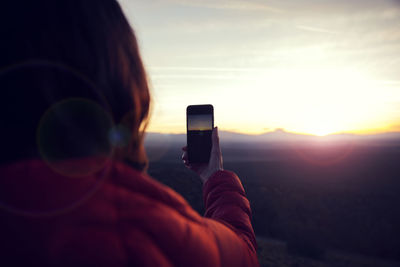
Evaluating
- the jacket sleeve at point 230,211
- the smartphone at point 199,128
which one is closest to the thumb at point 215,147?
the smartphone at point 199,128

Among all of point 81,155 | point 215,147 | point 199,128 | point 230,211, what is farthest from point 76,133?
point 199,128

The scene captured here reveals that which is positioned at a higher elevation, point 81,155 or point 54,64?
point 54,64

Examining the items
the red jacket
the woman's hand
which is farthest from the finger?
the red jacket

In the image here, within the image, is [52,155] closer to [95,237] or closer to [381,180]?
[95,237]

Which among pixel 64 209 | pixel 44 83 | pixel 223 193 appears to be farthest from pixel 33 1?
pixel 223 193

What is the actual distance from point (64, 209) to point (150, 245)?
0.23m

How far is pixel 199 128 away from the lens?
249 centimetres

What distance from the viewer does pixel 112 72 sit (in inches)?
34.1

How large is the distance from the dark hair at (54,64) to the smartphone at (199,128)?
50.8 inches

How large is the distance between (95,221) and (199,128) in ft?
6.09

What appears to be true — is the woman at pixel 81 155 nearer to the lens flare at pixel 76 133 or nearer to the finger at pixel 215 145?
the lens flare at pixel 76 133

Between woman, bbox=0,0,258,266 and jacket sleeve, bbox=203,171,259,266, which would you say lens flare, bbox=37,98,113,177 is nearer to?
woman, bbox=0,0,258,266

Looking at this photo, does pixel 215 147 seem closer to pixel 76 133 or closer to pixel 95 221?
pixel 76 133

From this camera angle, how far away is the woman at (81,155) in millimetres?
636
